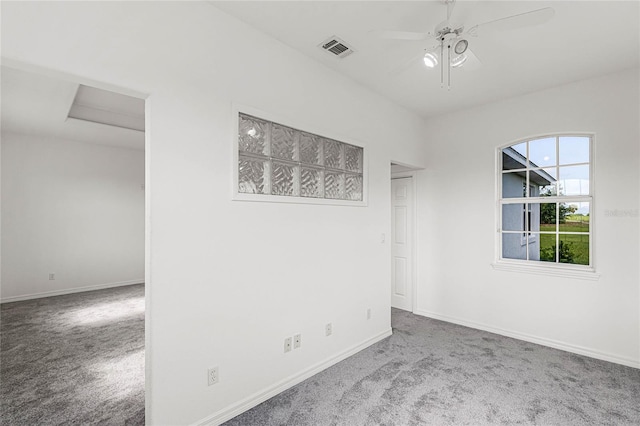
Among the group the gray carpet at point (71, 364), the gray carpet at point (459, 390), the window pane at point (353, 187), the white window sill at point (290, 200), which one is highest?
the window pane at point (353, 187)

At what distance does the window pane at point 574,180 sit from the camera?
3195 mm

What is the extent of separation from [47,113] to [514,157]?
19.8ft

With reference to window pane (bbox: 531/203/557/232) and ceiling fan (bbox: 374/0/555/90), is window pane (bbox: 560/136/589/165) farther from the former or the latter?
ceiling fan (bbox: 374/0/555/90)

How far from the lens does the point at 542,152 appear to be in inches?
137

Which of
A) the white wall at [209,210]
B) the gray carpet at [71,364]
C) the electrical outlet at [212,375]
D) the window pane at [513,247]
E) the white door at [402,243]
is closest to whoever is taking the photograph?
the white wall at [209,210]

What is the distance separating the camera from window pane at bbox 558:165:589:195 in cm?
320

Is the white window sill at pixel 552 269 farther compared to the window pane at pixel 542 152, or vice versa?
the window pane at pixel 542 152

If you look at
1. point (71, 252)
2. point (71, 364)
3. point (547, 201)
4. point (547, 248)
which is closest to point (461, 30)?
point (547, 201)

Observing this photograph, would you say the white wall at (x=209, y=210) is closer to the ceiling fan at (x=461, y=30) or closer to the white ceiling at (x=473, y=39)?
the white ceiling at (x=473, y=39)

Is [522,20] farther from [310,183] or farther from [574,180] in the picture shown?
[574,180]

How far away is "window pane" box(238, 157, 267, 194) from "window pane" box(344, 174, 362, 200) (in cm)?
103

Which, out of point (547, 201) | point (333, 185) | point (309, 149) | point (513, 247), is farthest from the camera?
point (513, 247)

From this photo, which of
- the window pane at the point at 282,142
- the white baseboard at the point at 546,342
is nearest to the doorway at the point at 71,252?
the window pane at the point at 282,142

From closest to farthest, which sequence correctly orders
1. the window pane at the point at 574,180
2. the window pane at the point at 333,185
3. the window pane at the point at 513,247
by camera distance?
the window pane at the point at 333,185
the window pane at the point at 574,180
the window pane at the point at 513,247
